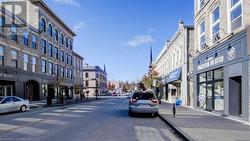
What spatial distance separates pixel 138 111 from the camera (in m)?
18.4

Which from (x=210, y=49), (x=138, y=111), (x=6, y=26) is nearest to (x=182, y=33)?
(x=210, y=49)

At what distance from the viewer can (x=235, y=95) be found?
16312mm

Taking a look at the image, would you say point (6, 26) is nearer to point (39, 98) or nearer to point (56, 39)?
point (39, 98)

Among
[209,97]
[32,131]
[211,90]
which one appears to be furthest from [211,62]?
[32,131]

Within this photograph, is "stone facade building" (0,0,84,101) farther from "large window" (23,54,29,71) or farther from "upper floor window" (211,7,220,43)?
"upper floor window" (211,7,220,43)

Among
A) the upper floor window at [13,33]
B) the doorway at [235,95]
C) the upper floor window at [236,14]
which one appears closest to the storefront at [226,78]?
the doorway at [235,95]

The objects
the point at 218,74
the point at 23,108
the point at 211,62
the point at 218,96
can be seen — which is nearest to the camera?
the point at 218,74

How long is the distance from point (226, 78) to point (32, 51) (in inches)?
1160

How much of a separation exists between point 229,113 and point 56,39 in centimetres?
4013

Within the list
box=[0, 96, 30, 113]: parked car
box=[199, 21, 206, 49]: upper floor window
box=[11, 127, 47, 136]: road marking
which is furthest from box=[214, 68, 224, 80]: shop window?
box=[0, 96, 30, 113]: parked car

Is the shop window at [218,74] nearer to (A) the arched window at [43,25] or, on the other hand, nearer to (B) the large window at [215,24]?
(B) the large window at [215,24]

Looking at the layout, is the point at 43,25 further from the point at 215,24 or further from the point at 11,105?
the point at 215,24

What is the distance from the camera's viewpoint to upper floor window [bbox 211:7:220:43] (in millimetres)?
19109

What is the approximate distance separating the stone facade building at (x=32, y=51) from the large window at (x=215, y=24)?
871 inches
